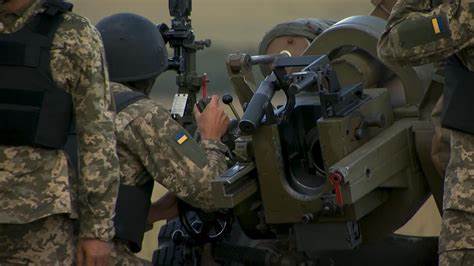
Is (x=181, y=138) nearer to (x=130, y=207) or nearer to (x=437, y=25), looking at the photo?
(x=130, y=207)

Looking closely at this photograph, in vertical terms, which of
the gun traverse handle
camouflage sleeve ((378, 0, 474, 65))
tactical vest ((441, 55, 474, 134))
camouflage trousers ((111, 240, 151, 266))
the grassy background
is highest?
camouflage sleeve ((378, 0, 474, 65))

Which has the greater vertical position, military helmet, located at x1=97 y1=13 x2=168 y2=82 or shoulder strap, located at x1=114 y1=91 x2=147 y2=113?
military helmet, located at x1=97 y1=13 x2=168 y2=82

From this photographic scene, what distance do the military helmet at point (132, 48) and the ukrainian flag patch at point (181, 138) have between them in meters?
0.47

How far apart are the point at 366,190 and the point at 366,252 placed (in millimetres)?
1160

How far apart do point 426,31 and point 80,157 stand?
4.64 feet

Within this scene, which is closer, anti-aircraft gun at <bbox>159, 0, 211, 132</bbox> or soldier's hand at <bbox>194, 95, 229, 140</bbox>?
soldier's hand at <bbox>194, 95, 229, 140</bbox>

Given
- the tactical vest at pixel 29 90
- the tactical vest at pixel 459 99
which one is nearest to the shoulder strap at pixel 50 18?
the tactical vest at pixel 29 90

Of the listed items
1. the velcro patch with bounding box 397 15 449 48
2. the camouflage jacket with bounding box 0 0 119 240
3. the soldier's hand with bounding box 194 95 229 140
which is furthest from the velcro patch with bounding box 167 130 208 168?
the velcro patch with bounding box 397 15 449 48

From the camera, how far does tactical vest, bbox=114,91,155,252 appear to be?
7055 mm

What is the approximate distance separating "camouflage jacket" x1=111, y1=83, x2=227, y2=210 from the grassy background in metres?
12.7

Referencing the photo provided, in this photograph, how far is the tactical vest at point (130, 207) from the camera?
7.05 m

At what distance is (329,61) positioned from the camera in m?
7.68

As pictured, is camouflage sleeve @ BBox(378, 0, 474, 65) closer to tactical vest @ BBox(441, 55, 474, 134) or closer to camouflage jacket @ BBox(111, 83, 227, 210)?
tactical vest @ BBox(441, 55, 474, 134)

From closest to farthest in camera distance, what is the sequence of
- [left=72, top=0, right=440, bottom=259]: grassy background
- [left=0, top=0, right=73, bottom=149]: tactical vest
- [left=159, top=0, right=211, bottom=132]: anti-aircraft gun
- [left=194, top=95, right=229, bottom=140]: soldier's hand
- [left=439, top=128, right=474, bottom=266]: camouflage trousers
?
[left=0, top=0, right=73, bottom=149]: tactical vest < [left=439, top=128, right=474, bottom=266]: camouflage trousers < [left=194, top=95, right=229, bottom=140]: soldier's hand < [left=159, top=0, right=211, bottom=132]: anti-aircraft gun < [left=72, top=0, right=440, bottom=259]: grassy background
